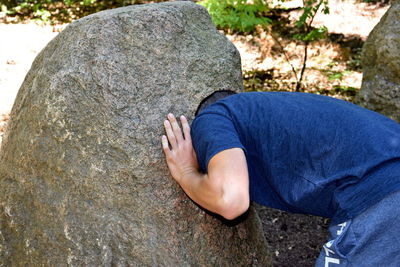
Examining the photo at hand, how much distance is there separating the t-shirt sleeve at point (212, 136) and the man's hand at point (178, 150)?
4.8 inches

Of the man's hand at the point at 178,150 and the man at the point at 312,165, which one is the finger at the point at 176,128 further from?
the man at the point at 312,165

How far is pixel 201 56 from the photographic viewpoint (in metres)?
2.62

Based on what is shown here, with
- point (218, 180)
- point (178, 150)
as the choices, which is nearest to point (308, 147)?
point (218, 180)

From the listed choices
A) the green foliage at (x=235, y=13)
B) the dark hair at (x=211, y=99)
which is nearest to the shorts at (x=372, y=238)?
the dark hair at (x=211, y=99)

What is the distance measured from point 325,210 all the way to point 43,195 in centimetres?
144

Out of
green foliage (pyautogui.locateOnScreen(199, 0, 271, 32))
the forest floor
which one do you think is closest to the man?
green foliage (pyautogui.locateOnScreen(199, 0, 271, 32))

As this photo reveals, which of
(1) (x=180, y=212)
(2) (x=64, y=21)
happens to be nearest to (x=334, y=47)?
(2) (x=64, y=21)

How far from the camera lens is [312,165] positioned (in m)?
1.95

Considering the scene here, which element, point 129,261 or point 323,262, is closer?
point 323,262

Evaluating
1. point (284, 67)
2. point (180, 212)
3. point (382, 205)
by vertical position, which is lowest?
point (284, 67)

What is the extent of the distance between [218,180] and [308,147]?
39 cm

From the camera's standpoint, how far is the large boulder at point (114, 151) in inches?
94.7

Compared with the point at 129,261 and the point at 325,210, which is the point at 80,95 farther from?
the point at 325,210

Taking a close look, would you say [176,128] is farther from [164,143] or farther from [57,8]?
[57,8]
